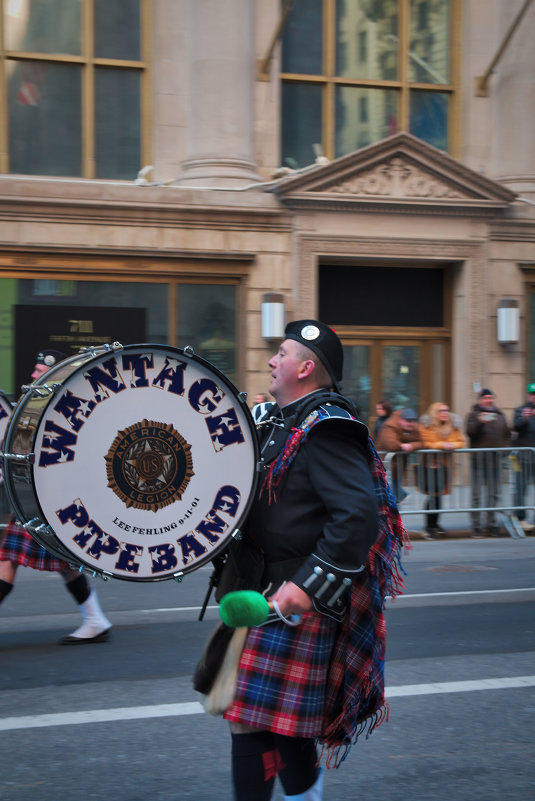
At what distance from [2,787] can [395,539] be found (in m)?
2.00

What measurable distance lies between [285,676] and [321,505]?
518 millimetres

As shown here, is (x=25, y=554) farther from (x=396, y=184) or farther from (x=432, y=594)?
(x=396, y=184)

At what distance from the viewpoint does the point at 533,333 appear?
16.4 m

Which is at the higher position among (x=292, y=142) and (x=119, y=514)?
(x=292, y=142)

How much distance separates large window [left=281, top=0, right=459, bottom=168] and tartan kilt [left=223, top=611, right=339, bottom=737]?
44.2ft

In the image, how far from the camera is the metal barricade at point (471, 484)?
11.9 meters

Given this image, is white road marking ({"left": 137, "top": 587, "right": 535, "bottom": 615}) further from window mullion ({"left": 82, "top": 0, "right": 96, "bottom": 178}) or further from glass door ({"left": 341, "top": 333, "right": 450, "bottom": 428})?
window mullion ({"left": 82, "top": 0, "right": 96, "bottom": 178})

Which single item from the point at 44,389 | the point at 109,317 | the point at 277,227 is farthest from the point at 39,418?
the point at 277,227

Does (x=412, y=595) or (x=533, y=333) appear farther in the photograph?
(x=533, y=333)

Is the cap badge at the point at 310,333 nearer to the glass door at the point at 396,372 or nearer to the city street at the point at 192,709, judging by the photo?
the city street at the point at 192,709

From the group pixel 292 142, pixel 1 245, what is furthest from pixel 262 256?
pixel 1 245

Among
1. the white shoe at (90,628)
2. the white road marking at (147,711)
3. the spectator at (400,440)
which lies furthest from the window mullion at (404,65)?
the white road marking at (147,711)

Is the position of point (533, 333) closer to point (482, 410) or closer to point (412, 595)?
point (482, 410)

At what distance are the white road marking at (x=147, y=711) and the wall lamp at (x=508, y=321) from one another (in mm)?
10937
